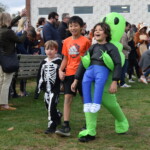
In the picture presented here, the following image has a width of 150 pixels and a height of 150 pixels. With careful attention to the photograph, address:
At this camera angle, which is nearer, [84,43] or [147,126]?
[84,43]

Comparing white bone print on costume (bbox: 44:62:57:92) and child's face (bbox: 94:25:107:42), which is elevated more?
child's face (bbox: 94:25:107:42)

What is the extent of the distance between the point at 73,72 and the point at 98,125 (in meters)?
1.09

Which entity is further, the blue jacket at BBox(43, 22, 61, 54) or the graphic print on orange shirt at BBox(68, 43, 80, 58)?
the blue jacket at BBox(43, 22, 61, 54)

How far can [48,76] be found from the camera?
608 centimetres

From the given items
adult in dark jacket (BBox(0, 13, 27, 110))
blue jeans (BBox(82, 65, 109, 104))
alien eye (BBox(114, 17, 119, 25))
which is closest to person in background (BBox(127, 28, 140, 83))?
adult in dark jacket (BBox(0, 13, 27, 110))

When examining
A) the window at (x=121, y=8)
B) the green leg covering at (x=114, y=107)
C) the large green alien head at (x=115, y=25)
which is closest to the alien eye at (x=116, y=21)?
the large green alien head at (x=115, y=25)

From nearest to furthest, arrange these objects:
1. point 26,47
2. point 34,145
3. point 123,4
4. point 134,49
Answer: point 34,145 < point 26,47 < point 134,49 < point 123,4

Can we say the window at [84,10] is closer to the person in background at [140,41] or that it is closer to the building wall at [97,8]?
the building wall at [97,8]

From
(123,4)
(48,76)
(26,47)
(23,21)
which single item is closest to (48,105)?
(48,76)

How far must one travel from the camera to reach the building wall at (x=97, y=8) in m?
41.3

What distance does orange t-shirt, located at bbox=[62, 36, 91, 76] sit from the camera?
5930 millimetres

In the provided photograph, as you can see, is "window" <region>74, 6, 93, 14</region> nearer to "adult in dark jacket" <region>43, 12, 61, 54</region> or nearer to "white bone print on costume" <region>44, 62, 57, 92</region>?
"adult in dark jacket" <region>43, 12, 61, 54</region>

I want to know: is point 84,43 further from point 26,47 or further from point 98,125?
point 26,47

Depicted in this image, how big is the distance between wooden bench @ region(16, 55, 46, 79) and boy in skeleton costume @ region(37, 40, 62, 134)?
3.31m
